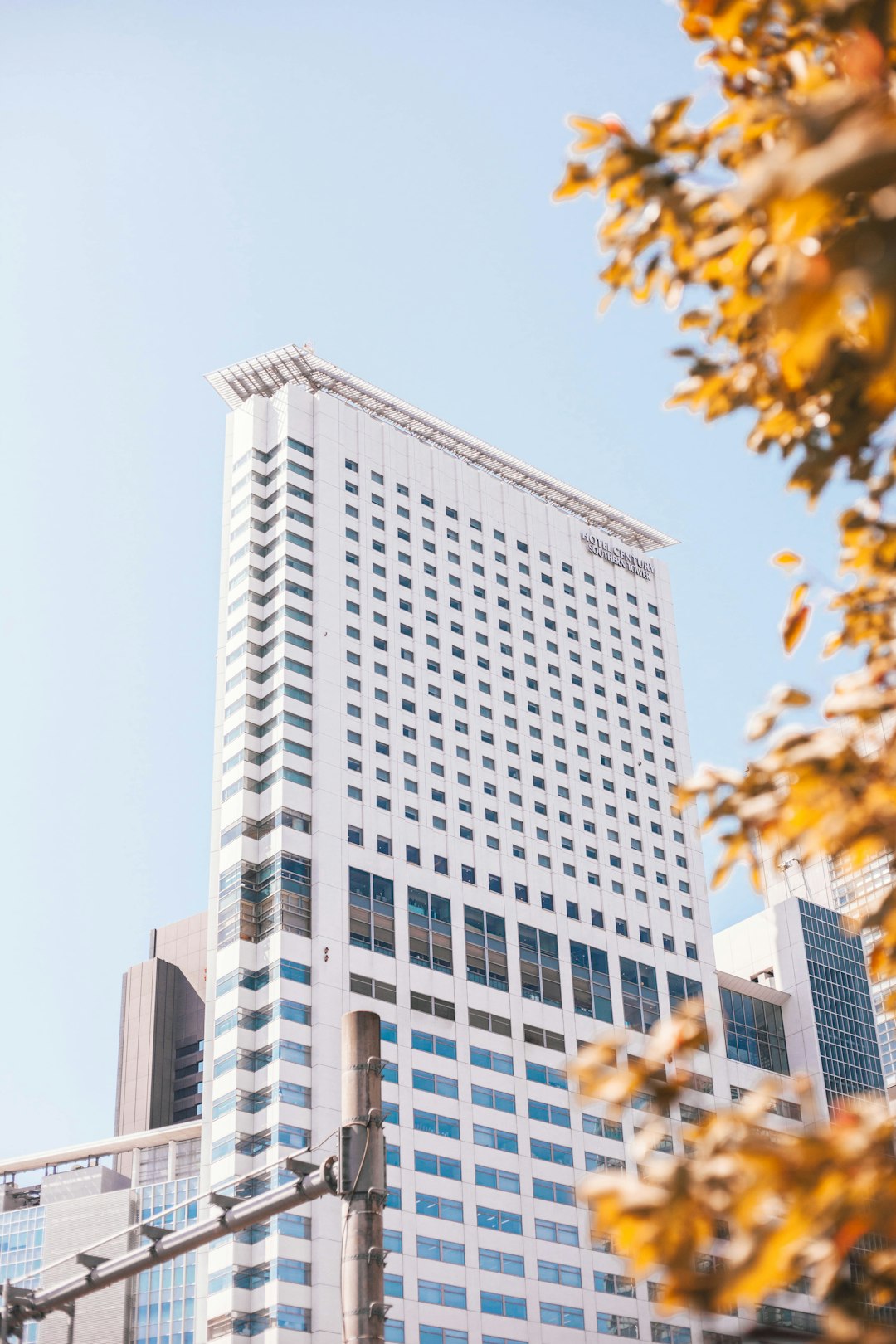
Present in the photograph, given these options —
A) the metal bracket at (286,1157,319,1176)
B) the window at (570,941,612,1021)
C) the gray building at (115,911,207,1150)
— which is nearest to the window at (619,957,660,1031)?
the window at (570,941,612,1021)

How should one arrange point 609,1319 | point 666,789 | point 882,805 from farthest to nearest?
point 666,789
point 609,1319
point 882,805

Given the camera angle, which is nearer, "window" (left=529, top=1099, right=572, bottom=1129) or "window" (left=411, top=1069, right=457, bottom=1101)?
"window" (left=411, top=1069, right=457, bottom=1101)

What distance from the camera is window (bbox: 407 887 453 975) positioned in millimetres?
86000

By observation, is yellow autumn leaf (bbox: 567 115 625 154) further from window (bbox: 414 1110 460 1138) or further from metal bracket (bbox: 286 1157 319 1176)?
window (bbox: 414 1110 460 1138)

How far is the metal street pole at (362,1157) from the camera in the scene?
20047 mm

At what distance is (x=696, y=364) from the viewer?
24.9ft

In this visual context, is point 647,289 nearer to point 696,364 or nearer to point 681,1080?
point 696,364

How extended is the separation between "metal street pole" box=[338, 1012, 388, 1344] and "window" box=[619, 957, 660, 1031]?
75.9 metres

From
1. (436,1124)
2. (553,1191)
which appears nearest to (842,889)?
(553,1191)

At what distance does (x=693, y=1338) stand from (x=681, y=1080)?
3513 inches

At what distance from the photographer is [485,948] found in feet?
294

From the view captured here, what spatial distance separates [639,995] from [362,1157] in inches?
3066

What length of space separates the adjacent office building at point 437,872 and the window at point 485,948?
19 cm

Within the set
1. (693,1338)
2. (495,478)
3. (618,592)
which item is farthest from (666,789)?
(693,1338)
